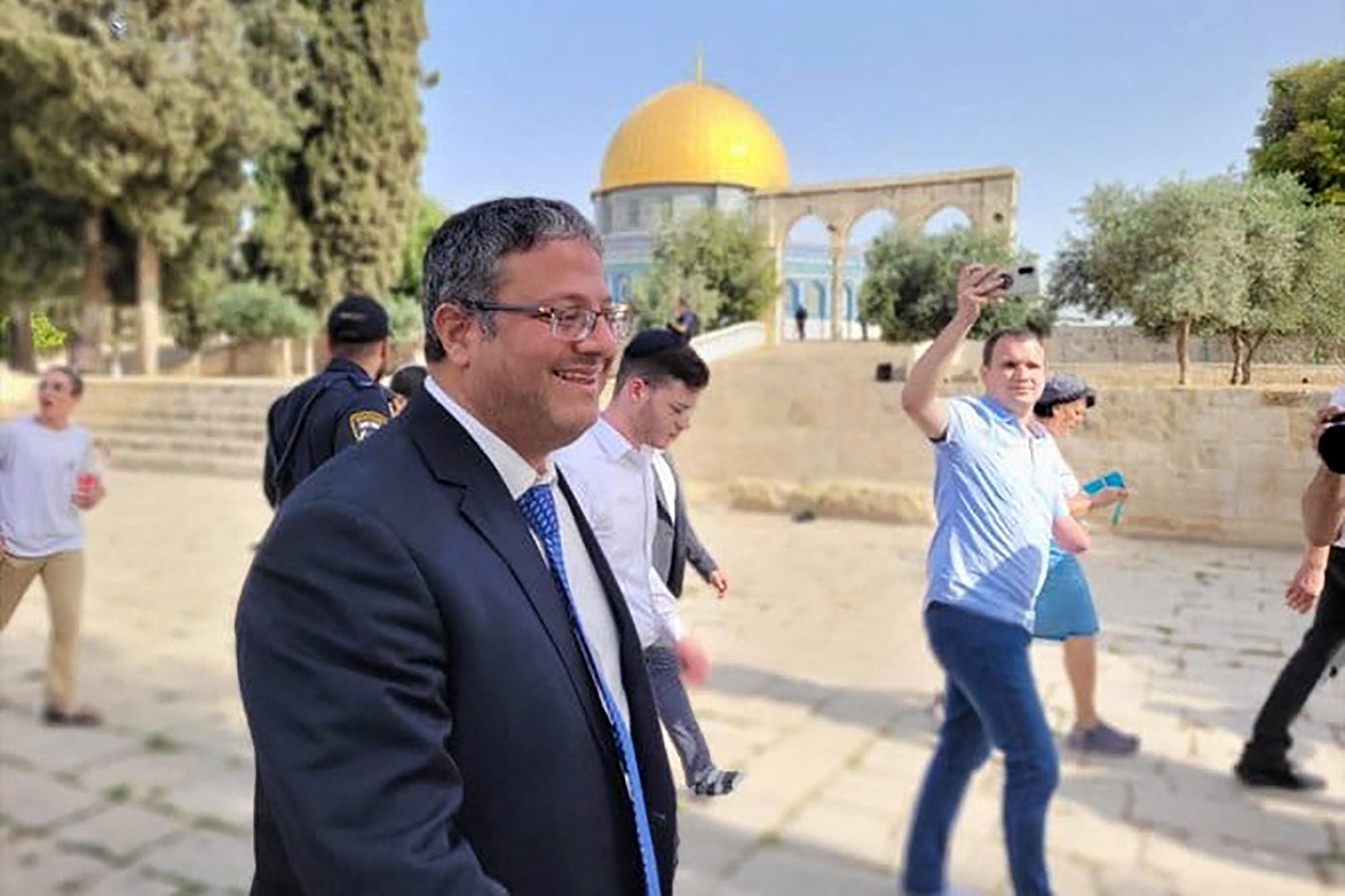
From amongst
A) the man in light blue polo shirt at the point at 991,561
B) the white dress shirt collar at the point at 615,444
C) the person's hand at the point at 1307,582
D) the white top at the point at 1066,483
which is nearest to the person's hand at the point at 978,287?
the man in light blue polo shirt at the point at 991,561

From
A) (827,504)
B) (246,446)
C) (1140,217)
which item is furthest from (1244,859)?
(246,446)

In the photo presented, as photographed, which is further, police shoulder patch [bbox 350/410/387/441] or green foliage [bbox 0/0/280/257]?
green foliage [bbox 0/0/280/257]

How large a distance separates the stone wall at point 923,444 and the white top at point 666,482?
0.72 meters

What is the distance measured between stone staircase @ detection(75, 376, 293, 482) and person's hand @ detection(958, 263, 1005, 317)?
500 inches

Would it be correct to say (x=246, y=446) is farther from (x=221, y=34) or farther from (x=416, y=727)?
(x=416, y=727)

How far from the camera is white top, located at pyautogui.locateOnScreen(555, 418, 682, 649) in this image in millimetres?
1940

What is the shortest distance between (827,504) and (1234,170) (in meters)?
6.07

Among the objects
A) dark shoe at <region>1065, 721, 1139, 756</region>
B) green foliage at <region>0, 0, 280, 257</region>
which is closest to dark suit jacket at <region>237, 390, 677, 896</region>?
dark shoe at <region>1065, 721, 1139, 756</region>

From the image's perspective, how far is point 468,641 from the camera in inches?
37.8

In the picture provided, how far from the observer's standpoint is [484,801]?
0.99 m

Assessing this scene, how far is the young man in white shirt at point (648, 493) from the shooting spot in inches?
77.4

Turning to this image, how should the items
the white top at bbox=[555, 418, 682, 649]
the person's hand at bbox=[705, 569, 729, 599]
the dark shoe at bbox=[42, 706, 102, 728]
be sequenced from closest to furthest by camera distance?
the white top at bbox=[555, 418, 682, 649] < the person's hand at bbox=[705, 569, 729, 599] < the dark shoe at bbox=[42, 706, 102, 728]

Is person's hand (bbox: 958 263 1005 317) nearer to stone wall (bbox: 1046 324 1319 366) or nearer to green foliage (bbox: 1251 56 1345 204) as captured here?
stone wall (bbox: 1046 324 1319 366)

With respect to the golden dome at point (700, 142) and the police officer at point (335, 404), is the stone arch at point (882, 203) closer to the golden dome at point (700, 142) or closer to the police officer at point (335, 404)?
the golden dome at point (700, 142)
